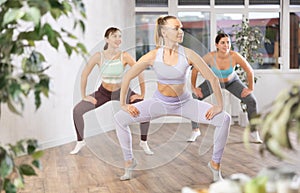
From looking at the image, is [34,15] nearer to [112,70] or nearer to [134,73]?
[134,73]

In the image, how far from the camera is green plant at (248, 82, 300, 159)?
3.56ft

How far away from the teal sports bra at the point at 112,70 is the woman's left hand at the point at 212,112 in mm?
1279

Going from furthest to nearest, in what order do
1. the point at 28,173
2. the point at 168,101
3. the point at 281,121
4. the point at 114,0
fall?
the point at 114,0 < the point at 168,101 < the point at 28,173 < the point at 281,121

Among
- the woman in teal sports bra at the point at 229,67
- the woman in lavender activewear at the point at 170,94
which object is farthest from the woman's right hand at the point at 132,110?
the woman in teal sports bra at the point at 229,67

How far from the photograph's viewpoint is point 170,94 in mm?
4746

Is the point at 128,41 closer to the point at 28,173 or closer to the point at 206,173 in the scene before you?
the point at 206,173

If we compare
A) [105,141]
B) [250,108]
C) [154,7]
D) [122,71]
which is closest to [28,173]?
[122,71]

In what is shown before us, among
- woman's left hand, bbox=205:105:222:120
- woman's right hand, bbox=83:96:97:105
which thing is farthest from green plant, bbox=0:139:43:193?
woman's right hand, bbox=83:96:97:105

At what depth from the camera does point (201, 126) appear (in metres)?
7.12

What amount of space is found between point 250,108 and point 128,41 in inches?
70.1

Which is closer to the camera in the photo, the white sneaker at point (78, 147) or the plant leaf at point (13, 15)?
the plant leaf at point (13, 15)

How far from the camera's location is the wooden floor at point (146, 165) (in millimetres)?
4414

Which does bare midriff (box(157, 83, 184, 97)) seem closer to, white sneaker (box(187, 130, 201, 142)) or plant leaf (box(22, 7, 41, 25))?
white sneaker (box(187, 130, 201, 142))

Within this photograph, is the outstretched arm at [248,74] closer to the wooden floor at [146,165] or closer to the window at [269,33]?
the wooden floor at [146,165]
